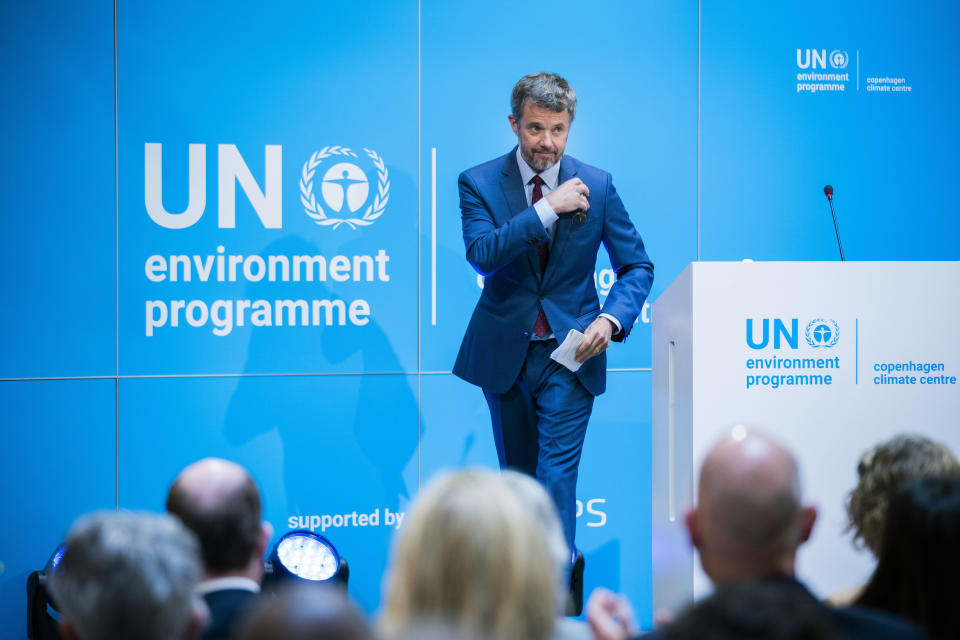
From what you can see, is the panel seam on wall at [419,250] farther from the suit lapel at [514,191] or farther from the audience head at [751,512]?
the audience head at [751,512]

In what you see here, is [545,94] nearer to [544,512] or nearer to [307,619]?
[544,512]

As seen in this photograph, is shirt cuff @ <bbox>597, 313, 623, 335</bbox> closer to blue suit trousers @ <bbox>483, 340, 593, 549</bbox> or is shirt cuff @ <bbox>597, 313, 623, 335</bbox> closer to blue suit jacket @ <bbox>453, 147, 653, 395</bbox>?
blue suit jacket @ <bbox>453, 147, 653, 395</bbox>

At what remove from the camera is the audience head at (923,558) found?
169cm

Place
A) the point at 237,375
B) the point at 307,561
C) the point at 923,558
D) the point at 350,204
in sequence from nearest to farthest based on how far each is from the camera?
the point at 923,558
the point at 307,561
the point at 237,375
the point at 350,204

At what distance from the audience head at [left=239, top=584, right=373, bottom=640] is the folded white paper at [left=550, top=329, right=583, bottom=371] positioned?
2.56m

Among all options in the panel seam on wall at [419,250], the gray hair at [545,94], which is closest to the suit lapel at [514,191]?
the gray hair at [545,94]

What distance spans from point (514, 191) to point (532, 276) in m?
0.34

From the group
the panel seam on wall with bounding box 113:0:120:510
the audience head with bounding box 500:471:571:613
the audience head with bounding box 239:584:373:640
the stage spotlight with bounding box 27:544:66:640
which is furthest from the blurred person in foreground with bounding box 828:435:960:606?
the panel seam on wall with bounding box 113:0:120:510

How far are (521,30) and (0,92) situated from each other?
2477 millimetres

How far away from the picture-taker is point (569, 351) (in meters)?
3.66

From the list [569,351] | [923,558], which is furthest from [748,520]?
[569,351]

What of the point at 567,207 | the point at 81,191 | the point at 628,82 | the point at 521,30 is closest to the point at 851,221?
the point at 628,82

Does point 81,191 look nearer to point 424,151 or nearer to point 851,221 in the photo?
point 424,151

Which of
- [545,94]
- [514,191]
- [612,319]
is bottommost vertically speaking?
[612,319]
